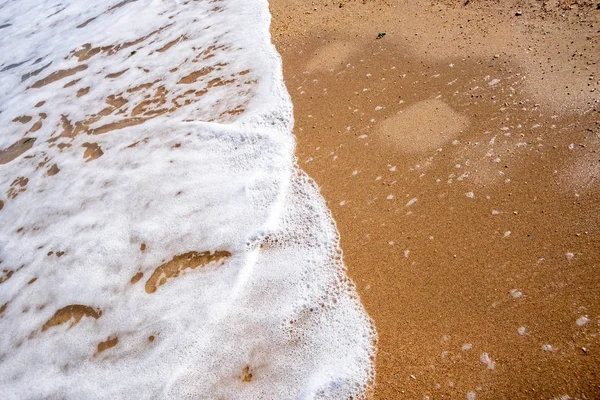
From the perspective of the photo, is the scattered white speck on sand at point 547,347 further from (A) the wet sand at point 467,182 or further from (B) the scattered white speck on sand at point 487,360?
(B) the scattered white speck on sand at point 487,360

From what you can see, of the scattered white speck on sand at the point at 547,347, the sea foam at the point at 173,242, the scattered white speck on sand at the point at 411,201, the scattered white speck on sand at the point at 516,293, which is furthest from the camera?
the scattered white speck on sand at the point at 411,201

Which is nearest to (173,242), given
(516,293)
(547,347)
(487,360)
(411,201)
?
(411,201)

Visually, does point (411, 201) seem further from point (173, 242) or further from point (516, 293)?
point (173, 242)

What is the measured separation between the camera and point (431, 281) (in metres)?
2.91

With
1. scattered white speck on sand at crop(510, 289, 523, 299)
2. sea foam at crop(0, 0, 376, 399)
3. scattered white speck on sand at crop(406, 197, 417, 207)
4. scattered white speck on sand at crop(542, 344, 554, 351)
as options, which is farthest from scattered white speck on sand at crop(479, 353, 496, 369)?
scattered white speck on sand at crop(406, 197, 417, 207)

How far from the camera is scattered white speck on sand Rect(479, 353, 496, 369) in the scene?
2.44 meters

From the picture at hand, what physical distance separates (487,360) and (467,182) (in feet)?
5.30

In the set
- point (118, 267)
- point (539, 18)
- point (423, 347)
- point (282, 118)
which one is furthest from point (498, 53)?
point (118, 267)

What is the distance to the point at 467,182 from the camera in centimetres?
343

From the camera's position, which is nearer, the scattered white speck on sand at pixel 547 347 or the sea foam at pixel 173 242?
the scattered white speck on sand at pixel 547 347

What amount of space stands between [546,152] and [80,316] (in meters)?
4.75

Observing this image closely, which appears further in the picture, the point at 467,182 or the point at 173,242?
the point at 173,242

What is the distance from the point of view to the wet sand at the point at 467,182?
251cm

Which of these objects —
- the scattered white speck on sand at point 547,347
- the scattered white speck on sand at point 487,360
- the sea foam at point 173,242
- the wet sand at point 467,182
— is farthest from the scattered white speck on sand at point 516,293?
the sea foam at point 173,242
